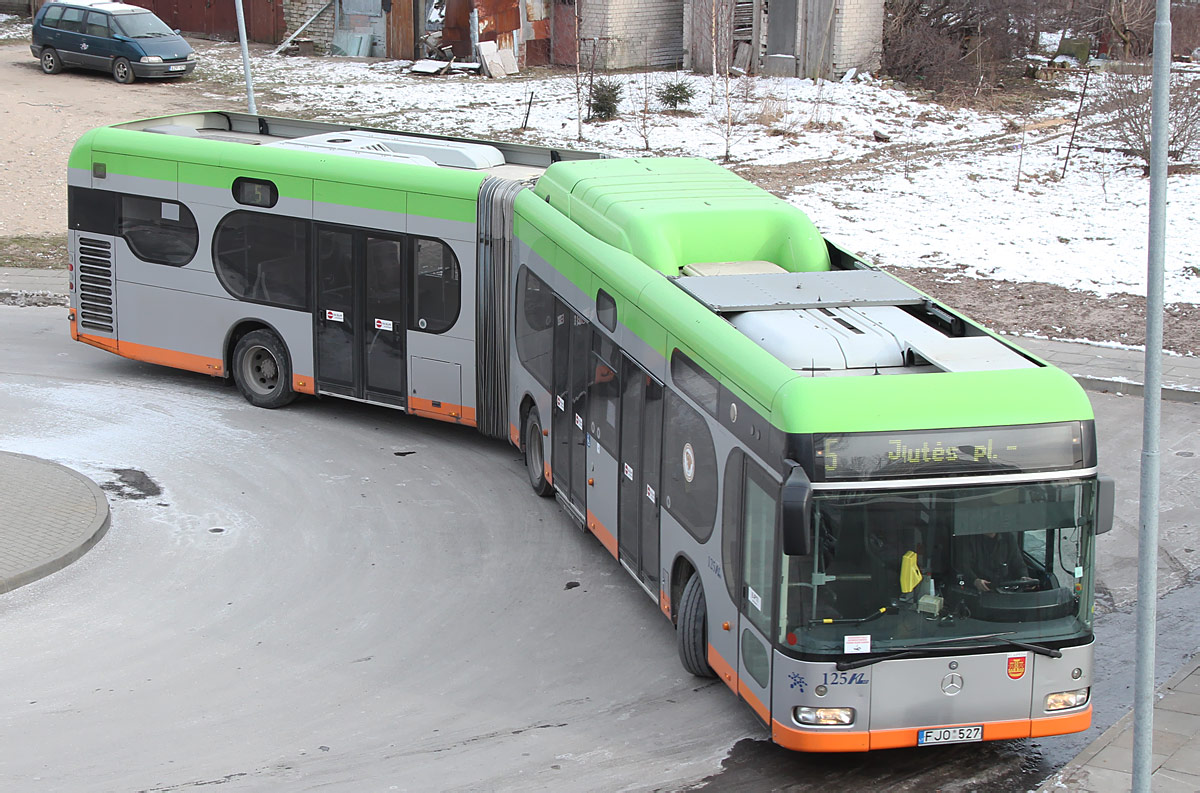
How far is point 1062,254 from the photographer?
70.7 feet

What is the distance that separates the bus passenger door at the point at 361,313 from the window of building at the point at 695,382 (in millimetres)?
5526

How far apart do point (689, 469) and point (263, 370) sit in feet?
25.7

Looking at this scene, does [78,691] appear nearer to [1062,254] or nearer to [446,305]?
[446,305]

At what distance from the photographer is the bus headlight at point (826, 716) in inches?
304

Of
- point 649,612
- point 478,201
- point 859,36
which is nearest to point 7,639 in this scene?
point 649,612

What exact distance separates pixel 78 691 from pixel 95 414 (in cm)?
642

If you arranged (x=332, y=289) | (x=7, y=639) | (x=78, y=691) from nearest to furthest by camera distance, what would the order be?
(x=78, y=691) → (x=7, y=639) → (x=332, y=289)

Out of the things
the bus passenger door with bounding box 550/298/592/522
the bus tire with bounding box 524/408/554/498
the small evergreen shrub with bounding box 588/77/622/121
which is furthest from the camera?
the small evergreen shrub with bounding box 588/77/622/121

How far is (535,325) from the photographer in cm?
1266

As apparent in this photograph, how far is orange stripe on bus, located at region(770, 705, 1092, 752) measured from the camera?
7738 mm

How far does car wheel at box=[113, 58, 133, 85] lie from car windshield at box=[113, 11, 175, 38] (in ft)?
2.35

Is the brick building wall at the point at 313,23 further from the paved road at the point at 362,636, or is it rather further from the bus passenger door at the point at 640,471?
the bus passenger door at the point at 640,471

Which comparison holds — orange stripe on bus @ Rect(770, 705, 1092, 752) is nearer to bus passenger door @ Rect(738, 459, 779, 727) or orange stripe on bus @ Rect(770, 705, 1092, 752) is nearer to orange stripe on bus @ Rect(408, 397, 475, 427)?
bus passenger door @ Rect(738, 459, 779, 727)

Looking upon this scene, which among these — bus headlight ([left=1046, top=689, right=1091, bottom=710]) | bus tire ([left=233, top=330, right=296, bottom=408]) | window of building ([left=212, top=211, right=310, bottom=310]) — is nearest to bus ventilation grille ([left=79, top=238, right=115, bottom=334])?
window of building ([left=212, top=211, right=310, bottom=310])
